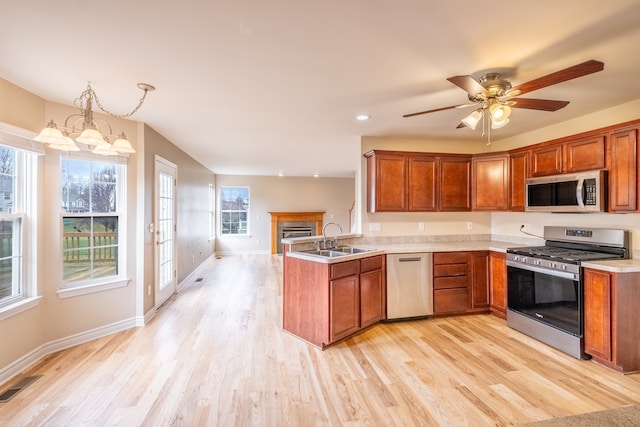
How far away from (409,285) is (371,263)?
639 mm

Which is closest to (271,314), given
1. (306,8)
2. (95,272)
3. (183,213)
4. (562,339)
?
(95,272)

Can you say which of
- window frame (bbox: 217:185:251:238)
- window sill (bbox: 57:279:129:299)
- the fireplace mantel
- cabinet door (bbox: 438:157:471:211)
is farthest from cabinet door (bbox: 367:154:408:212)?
window frame (bbox: 217:185:251:238)

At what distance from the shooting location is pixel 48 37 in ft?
5.98

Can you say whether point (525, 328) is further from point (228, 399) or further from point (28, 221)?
point (28, 221)

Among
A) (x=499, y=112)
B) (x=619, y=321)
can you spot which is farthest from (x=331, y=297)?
(x=619, y=321)

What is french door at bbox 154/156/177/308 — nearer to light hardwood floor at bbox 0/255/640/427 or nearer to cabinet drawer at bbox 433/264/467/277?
light hardwood floor at bbox 0/255/640/427

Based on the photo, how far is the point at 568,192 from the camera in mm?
3146

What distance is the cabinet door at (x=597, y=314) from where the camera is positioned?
2543mm

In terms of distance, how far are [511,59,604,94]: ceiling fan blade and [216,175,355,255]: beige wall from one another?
7275 millimetres

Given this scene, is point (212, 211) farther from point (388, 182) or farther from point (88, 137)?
point (88, 137)

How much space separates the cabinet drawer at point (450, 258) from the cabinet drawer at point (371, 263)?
28.9 inches

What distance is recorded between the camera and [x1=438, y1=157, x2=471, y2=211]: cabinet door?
4.15m


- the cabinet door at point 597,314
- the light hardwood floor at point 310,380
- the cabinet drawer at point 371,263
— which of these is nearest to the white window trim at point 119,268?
the light hardwood floor at point 310,380

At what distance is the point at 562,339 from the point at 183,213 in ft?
17.9
